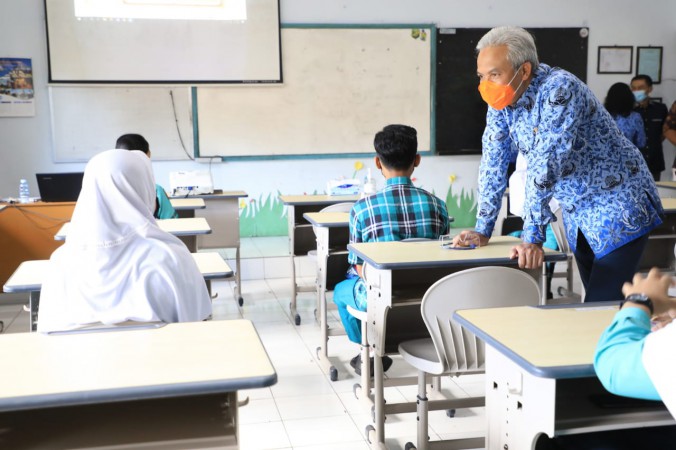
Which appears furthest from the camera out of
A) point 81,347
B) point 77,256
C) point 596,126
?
point 596,126

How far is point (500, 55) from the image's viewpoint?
7.16ft

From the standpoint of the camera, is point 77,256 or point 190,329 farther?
point 77,256

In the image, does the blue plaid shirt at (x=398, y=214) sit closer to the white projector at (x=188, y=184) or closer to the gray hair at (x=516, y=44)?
the gray hair at (x=516, y=44)

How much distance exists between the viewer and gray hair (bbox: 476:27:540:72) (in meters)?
2.17

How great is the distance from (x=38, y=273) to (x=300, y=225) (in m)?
2.33

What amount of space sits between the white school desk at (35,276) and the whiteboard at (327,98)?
405cm

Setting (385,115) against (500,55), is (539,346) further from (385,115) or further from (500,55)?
(385,115)

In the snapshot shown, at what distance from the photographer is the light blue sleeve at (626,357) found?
3.77 ft

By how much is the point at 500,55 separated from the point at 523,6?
5.73m

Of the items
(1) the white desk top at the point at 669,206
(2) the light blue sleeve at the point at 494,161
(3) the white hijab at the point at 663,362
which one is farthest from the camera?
(1) the white desk top at the point at 669,206

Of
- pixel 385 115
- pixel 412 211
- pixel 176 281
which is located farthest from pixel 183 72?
pixel 176 281

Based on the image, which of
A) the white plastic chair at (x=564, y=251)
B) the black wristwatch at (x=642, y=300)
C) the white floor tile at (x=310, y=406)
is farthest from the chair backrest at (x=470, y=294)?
the white plastic chair at (x=564, y=251)

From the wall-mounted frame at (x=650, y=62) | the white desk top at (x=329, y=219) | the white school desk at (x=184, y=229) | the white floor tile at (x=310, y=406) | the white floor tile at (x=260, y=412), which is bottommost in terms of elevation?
the white floor tile at (x=310, y=406)

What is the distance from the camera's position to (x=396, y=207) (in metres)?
2.85
